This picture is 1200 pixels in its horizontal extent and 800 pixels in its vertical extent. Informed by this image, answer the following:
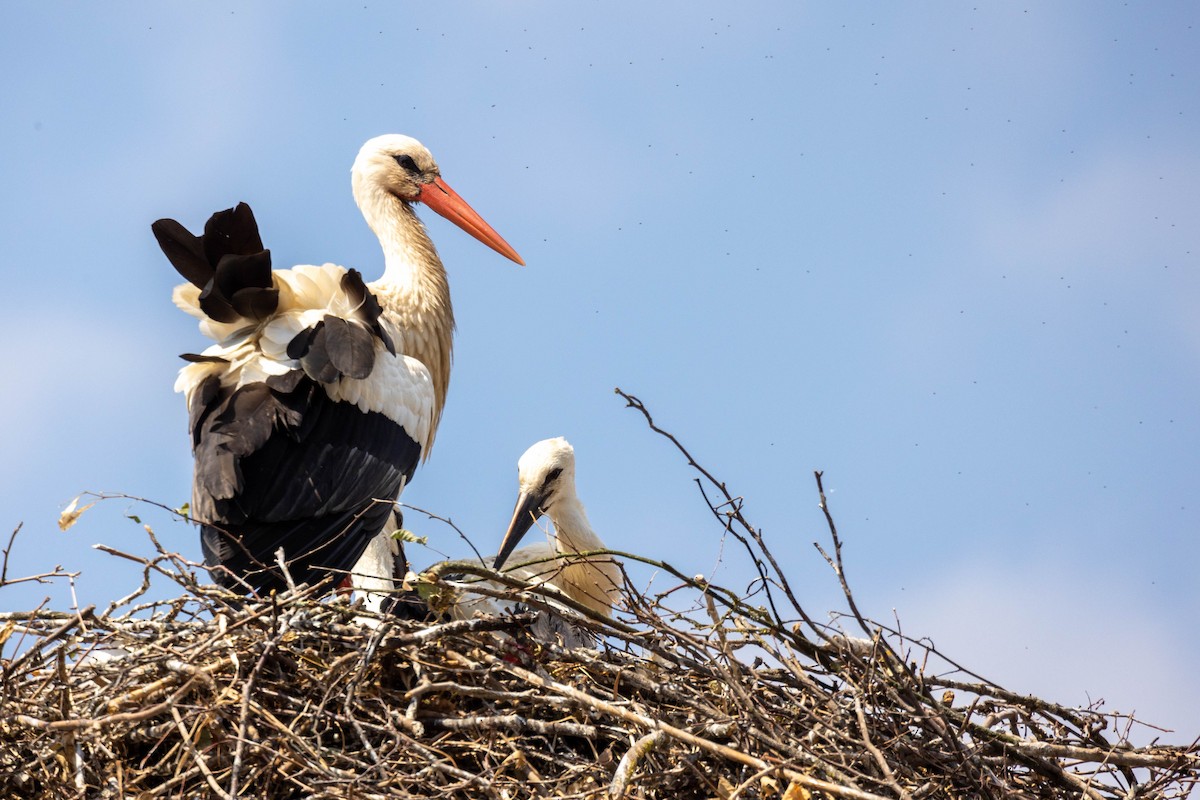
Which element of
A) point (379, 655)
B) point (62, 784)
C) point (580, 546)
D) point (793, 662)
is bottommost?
point (62, 784)

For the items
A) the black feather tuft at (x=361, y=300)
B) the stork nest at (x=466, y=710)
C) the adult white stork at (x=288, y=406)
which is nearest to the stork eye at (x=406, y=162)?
the adult white stork at (x=288, y=406)

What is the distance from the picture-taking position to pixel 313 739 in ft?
8.91

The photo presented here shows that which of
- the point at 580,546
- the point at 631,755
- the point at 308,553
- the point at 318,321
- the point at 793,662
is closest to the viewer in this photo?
the point at 631,755

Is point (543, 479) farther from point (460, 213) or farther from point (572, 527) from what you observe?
point (460, 213)

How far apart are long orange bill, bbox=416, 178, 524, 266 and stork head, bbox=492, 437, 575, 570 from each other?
38.1 inches

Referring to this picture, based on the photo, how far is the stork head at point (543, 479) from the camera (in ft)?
14.7

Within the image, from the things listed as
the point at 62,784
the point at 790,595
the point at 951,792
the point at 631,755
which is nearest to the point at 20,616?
the point at 62,784

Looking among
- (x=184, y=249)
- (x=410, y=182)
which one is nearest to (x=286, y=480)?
(x=184, y=249)

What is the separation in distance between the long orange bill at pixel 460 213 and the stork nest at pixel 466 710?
2411 mm

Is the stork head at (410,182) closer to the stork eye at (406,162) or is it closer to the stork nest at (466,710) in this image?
the stork eye at (406,162)

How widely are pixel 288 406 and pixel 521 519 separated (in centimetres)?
92

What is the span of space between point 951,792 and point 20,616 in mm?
1934

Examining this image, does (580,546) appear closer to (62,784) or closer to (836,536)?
(836,536)

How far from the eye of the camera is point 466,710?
9.45 feet
